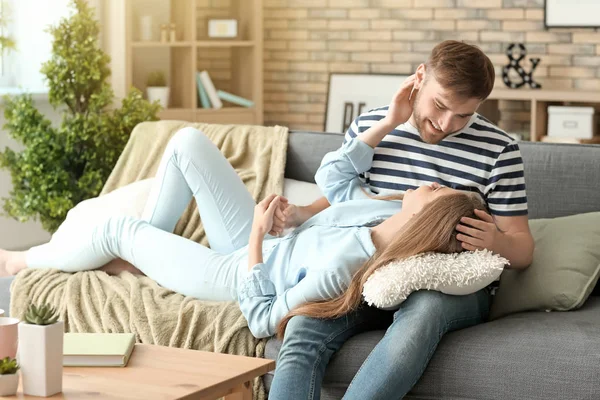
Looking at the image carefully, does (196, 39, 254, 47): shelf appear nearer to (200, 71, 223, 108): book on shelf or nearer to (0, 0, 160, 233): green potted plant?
(200, 71, 223, 108): book on shelf

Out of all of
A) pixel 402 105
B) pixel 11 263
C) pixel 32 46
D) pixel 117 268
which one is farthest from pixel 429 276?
pixel 32 46

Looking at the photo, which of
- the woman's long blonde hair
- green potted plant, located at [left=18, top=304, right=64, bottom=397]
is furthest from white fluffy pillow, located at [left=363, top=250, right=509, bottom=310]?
green potted plant, located at [left=18, top=304, right=64, bottom=397]

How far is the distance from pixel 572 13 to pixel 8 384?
4.35 m

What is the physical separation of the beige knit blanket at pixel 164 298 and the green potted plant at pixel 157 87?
6.95 feet

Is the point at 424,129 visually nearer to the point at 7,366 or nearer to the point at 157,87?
the point at 7,366

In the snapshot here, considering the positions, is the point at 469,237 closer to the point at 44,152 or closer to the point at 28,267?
the point at 28,267

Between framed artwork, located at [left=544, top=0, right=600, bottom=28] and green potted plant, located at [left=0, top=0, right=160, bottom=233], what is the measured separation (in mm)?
2433

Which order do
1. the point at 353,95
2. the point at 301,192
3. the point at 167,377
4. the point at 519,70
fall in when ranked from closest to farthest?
the point at 167,377
the point at 301,192
the point at 519,70
the point at 353,95

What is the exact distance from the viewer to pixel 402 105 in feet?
8.38

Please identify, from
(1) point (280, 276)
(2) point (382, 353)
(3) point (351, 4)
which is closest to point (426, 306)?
(2) point (382, 353)

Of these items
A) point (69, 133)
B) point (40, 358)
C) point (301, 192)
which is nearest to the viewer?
point (40, 358)

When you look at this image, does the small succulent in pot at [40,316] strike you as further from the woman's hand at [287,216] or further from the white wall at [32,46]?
the white wall at [32,46]

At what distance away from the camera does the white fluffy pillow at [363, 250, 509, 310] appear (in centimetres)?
217

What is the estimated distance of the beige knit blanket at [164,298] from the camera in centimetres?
241
